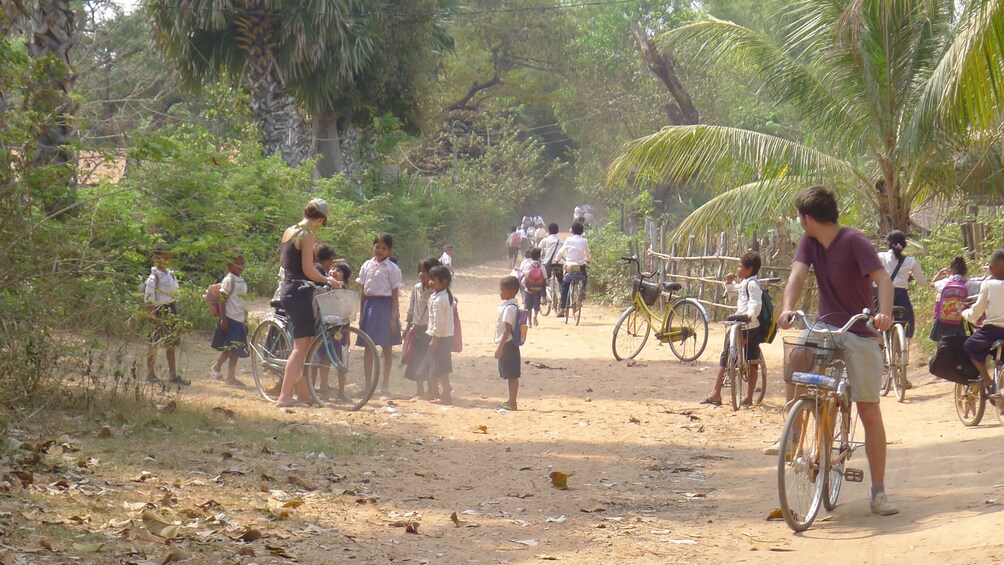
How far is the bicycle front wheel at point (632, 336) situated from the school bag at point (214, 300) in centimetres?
613

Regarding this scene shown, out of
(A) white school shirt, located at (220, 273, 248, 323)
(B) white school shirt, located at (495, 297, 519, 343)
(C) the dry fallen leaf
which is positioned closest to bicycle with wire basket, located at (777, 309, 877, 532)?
(C) the dry fallen leaf

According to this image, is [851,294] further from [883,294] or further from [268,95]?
[268,95]

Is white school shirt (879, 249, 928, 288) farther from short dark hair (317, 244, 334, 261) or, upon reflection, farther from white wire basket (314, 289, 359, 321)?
short dark hair (317, 244, 334, 261)

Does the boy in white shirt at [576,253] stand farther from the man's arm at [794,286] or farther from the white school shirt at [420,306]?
the man's arm at [794,286]

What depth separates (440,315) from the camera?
1093cm

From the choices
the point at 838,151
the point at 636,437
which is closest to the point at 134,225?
the point at 636,437

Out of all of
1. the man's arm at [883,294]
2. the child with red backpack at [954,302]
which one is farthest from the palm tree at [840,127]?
the man's arm at [883,294]

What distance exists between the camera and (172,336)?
29.7 ft

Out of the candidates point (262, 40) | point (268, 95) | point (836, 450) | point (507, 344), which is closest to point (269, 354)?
point (507, 344)

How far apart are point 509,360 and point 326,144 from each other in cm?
1765

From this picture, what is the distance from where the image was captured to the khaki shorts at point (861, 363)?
238 inches

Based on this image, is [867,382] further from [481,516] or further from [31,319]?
[31,319]

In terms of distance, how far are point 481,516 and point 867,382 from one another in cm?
245

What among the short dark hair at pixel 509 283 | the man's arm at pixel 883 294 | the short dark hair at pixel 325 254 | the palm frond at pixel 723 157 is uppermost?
the palm frond at pixel 723 157
